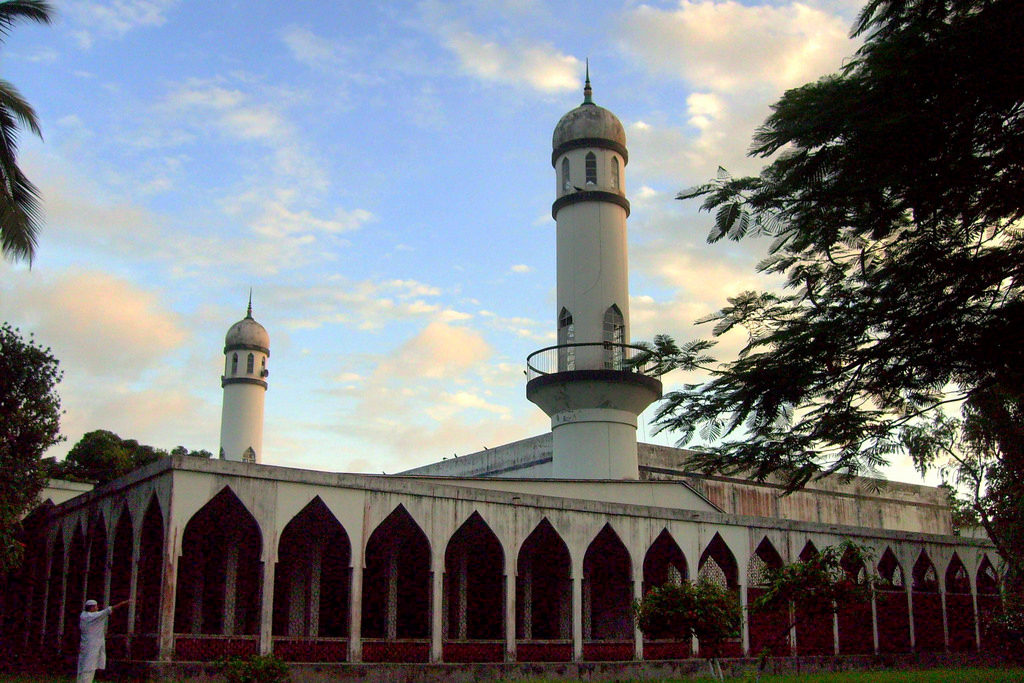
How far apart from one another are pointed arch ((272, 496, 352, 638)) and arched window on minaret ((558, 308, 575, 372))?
9.27m

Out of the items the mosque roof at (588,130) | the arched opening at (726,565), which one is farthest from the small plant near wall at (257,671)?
the mosque roof at (588,130)

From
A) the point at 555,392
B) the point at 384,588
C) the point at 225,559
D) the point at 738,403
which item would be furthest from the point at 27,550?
the point at 738,403

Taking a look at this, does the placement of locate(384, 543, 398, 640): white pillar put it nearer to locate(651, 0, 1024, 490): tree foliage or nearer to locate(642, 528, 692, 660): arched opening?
locate(642, 528, 692, 660): arched opening

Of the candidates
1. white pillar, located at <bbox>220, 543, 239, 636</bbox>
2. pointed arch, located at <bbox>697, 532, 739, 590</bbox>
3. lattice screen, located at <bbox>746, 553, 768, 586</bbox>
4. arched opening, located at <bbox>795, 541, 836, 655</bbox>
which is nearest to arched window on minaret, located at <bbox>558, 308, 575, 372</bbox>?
pointed arch, located at <bbox>697, 532, 739, 590</bbox>

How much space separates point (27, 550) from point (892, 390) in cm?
2461

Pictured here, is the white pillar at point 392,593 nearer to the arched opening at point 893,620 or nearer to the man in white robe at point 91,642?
the man in white robe at point 91,642

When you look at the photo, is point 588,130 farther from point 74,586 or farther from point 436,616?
point 74,586

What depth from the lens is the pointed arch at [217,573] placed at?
21.8m

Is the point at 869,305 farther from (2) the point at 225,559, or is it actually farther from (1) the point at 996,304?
(2) the point at 225,559

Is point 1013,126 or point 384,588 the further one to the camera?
point 384,588

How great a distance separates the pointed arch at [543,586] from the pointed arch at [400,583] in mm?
2461

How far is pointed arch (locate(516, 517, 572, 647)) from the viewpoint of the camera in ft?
78.2

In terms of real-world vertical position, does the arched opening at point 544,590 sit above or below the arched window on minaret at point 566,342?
below

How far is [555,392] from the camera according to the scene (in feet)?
96.0
